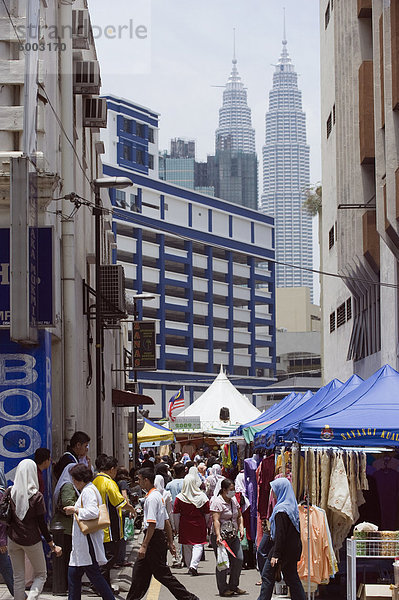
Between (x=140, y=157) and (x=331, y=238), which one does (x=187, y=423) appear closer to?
(x=331, y=238)

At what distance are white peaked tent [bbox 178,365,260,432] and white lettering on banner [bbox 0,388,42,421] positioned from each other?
818 inches

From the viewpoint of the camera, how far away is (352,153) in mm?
35375

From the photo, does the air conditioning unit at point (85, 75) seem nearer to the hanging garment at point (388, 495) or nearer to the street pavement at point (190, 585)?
the street pavement at point (190, 585)

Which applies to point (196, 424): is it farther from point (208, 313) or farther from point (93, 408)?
point (208, 313)

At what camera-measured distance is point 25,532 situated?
40.2 ft

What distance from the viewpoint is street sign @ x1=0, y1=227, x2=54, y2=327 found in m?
15.9

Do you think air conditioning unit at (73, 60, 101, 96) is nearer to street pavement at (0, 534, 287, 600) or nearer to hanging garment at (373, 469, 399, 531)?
street pavement at (0, 534, 287, 600)

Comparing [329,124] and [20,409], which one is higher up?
[329,124]

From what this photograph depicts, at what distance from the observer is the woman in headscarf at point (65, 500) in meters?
13.7

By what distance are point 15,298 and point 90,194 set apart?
12806 mm

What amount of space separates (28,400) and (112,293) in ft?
30.0

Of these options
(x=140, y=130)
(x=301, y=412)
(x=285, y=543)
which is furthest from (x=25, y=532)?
(x=140, y=130)

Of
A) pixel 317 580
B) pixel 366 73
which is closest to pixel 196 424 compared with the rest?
pixel 366 73

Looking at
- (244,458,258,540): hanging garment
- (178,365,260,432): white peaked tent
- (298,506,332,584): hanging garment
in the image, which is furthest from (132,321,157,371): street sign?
(298,506,332,584): hanging garment
